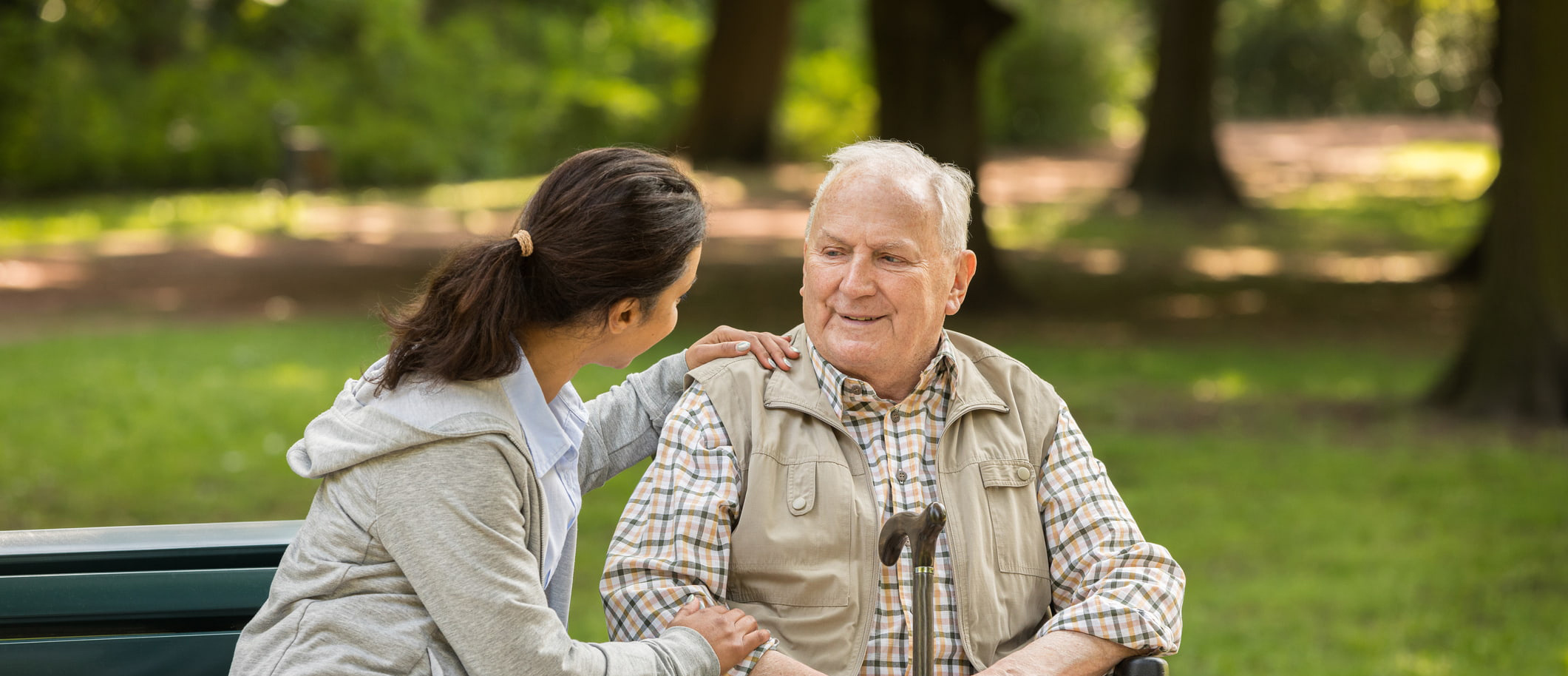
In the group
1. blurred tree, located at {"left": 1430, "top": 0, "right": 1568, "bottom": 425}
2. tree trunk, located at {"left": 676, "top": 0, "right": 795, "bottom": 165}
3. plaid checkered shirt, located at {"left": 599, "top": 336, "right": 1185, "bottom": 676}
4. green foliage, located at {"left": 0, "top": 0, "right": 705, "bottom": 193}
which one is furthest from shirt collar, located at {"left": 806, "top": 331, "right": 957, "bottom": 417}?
tree trunk, located at {"left": 676, "top": 0, "right": 795, "bottom": 165}

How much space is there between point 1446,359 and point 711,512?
9541 mm

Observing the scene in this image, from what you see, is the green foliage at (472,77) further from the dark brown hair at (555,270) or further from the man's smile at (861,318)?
the dark brown hair at (555,270)

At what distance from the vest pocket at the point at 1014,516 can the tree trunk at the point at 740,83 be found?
21968 millimetres

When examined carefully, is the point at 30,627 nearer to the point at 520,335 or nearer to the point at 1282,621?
the point at 520,335

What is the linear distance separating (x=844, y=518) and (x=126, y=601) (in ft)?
3.96

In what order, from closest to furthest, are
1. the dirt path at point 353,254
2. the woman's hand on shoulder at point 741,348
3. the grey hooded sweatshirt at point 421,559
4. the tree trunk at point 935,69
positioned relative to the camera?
the grey hooded sweatshirt at point 421,559, the woman's hand on shoulder at point 741,348, the tree trunk at point 935,69, the dirt path at point 353,254

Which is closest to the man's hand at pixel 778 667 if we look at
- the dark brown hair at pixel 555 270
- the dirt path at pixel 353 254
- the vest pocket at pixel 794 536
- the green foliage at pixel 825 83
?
the vest pocket at pixel 794 536

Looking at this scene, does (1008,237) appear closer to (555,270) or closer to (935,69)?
(935,69)

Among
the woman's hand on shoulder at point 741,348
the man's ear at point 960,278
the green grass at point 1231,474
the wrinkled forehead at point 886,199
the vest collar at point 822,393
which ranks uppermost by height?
the wrinkled forehead at point 886,199

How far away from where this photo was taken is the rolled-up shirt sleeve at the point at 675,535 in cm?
258

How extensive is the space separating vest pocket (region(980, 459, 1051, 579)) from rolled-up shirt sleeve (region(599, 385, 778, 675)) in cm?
44

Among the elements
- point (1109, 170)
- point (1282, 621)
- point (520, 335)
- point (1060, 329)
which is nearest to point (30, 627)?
point (520, 335)

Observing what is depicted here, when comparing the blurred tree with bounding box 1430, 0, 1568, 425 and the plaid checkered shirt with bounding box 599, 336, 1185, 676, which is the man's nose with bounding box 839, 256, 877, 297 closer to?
the plaid checkered shirt with bounding box 599, 336, 1185, 676

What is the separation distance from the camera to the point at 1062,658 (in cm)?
260
